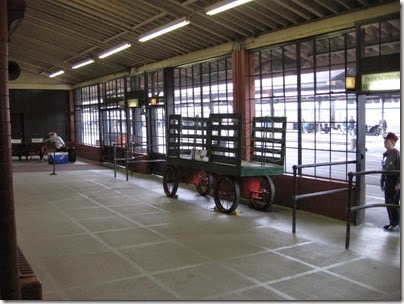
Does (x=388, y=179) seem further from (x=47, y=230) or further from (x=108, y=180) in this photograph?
→ (x=108, y=180)

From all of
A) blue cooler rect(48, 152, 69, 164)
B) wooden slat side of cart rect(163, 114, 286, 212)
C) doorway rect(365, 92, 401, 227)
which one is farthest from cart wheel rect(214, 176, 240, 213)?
blue cooler rect(48, 152, 69, 164)

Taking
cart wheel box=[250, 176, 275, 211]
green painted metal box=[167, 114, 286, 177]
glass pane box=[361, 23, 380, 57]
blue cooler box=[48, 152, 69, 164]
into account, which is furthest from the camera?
blue cooler box=[48, 152, 69, 164]

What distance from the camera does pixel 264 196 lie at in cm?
896

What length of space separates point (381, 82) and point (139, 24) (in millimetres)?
6115

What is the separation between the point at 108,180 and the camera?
13.7 meters

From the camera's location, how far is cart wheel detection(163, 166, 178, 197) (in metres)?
10.5

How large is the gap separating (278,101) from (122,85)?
9.24 meters

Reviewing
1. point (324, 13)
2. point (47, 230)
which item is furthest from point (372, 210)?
point (47, 230)

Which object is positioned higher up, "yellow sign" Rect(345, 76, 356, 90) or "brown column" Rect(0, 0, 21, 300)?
"yellow sign" Rect(345, 76, 356, 90)

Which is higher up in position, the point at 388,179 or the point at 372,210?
the point at 388,179

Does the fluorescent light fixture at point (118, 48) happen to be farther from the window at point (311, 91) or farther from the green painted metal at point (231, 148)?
the window at point (311, 91)

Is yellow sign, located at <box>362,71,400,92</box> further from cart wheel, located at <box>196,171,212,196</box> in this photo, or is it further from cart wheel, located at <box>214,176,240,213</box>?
cart wheel, located at <box>196,171,212,196</box>

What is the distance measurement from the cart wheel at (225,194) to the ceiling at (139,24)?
127 inches

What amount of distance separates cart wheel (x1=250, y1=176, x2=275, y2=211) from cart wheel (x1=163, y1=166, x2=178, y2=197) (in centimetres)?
207
